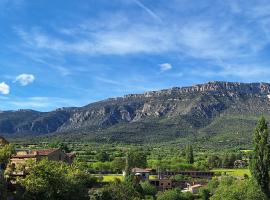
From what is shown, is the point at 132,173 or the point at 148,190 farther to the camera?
the point at 132,173

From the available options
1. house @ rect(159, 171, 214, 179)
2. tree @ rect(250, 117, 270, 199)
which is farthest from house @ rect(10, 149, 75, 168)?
house @ rect(159, 171, 214, 179)

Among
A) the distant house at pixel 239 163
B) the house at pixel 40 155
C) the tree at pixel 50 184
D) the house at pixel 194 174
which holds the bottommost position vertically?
the tree at pixel 50 184

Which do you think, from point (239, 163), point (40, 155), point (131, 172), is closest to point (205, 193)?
point (131, 172)

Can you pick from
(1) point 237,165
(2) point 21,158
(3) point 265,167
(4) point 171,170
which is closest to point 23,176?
(2) point 21,158

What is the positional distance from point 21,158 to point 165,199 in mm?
27573

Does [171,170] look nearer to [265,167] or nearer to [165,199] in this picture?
[165,199]

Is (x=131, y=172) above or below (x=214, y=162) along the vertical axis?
below

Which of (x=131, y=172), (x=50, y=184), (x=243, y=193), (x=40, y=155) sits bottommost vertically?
(x=243, y=193)

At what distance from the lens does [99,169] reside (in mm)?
136875

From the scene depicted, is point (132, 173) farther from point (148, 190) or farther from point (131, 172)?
point (148, 190)

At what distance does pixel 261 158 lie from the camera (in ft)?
216

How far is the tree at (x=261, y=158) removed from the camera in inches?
2557

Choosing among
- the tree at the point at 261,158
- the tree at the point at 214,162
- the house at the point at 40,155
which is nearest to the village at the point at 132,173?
the house at the point at 40,155

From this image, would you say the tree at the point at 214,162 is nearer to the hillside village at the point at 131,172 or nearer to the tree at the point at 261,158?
the hillside village at the point at 131,172
